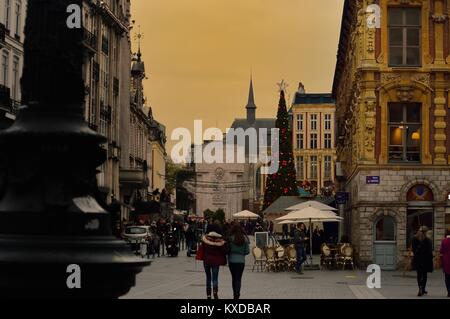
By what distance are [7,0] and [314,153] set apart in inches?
4428

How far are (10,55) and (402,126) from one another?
16899mm

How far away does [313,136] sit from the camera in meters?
150

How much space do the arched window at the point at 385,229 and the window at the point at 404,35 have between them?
231 inches

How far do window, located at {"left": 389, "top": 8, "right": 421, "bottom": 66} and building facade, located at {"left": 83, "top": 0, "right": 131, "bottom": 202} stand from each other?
73.6ft

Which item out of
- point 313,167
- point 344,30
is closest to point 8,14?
point 344,30

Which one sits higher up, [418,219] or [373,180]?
[373,180]

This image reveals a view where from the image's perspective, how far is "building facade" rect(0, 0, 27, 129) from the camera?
39.8m

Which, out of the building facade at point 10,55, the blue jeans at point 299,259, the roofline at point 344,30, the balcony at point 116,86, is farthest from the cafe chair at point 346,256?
the balcony at point 116,86

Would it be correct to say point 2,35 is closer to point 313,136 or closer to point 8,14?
point 8,14

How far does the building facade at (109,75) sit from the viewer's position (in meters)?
57.7
